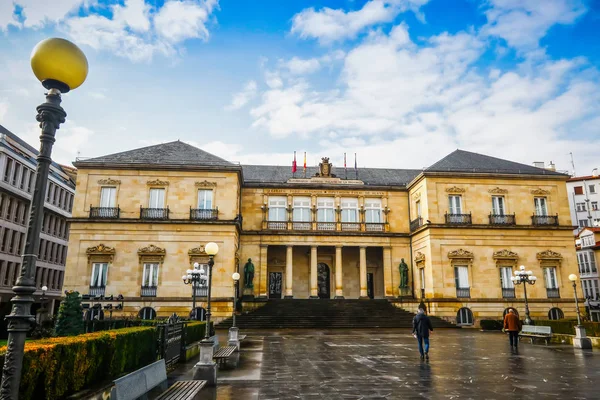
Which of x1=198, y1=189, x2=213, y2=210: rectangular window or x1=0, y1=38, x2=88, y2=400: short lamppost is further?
x1=198, y1=189, x2=213, y2=210: rectangular window

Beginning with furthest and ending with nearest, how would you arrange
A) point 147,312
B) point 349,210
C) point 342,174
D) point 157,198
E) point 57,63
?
point 342,174, point 349,210, point 157,198, point 147,312, point 57,63

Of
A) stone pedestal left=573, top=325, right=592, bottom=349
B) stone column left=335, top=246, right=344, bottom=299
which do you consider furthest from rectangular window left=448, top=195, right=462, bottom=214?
stone pedestal left=573, top=325, right=592, bottom=349

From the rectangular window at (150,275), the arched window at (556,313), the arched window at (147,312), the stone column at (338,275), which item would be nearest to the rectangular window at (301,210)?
the stone column at (338,275)

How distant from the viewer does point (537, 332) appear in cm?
1967

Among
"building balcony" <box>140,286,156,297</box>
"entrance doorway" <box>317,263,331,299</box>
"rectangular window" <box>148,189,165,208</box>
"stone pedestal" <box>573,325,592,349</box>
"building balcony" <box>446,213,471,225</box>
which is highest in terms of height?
"rectangular window" <box>148,189,165,208</box>

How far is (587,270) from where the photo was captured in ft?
153

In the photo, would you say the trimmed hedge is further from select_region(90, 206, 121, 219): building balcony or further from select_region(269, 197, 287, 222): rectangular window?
select_region(269, 197, 287, 222): rectangular window

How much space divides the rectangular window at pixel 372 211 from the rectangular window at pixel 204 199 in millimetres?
13442

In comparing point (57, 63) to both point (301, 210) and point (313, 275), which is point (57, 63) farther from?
point (301, 210)

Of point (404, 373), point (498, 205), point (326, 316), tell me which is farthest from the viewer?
point (498, 205)

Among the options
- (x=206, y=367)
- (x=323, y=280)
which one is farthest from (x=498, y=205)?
(x=206, y=367)

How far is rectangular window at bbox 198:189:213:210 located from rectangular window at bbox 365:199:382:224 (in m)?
13.4

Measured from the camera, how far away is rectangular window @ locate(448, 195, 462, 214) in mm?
32719

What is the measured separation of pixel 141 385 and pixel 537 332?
1938 cm
